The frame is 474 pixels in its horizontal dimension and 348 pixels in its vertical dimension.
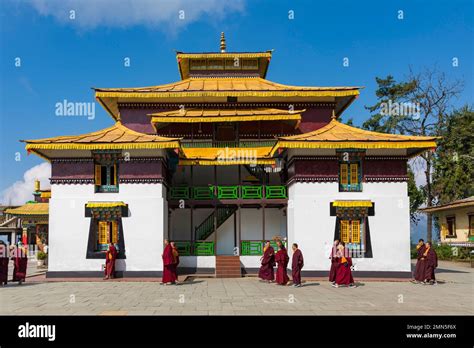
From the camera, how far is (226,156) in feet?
68.9

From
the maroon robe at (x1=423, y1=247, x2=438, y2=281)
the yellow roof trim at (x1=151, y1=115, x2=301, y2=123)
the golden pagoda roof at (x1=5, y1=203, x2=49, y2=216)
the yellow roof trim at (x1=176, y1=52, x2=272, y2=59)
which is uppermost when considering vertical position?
the yellow roof trim at (x1=176, y1=52, x2=272, y2=59)

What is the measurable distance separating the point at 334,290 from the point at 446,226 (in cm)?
2146

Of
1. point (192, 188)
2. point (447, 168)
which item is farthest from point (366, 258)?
point (447, 168)

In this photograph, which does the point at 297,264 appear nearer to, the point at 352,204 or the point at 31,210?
the point at 352,204

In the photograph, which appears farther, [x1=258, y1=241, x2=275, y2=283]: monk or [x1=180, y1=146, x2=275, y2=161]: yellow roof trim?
[x1=180, y1=146, x2=275, y2=161]: yellow roof trim

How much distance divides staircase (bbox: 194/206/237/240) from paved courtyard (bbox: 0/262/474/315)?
3752 mm

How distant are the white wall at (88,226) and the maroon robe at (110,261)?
1.35ft

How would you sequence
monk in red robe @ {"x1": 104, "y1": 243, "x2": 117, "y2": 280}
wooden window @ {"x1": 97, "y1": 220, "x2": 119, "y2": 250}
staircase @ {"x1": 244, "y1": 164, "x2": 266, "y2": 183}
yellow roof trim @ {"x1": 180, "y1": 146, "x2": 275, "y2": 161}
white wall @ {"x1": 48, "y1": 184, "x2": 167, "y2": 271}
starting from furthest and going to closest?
1. staircase @ {"x1": 244, "y1": 164, "x2": 266, "y2": 183}
2. yellow roof trim @ {"x1": 180, "y1": 146, "x2": 275, "y2": 161}
3. wooden window @ {"x1": 97, "y1": 220, "x2": 119, "y2": 250}
4. white wall @ {"x1": 48, "y1": 184, "x2": 167, "y2": 271}
5. monk in red robe @ {"x1": 104, "y1": 243, "x2": 117, "y2": 280}

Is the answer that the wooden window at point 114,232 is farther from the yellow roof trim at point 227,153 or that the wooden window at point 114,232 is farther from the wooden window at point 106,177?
the yellow roof trim at point 227,153

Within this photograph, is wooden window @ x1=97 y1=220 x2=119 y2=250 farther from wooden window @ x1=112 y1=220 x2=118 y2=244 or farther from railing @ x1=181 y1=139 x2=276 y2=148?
railing @ x1=181 y1=139 x2=276 y2=148

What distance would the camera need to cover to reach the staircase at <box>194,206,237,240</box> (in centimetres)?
2109

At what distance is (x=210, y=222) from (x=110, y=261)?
536 cm

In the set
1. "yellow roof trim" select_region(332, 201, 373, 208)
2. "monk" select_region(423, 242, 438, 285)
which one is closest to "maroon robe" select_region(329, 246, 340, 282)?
"yellow roof trim" select_region(332, 201, 373, 208)

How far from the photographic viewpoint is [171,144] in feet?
59.0
